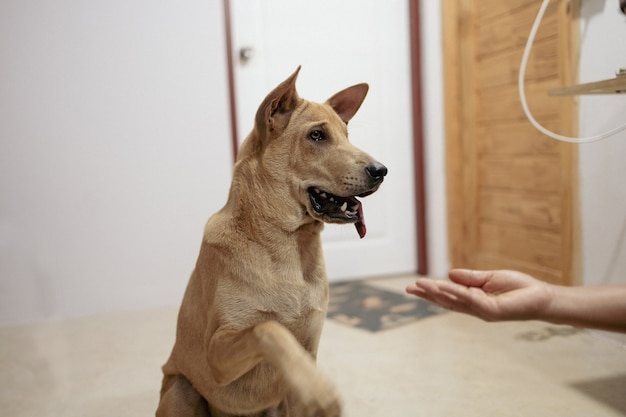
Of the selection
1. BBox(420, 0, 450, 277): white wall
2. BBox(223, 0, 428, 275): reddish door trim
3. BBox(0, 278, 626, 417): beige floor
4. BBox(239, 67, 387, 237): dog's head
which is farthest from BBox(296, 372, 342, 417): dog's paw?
BBox(420, 0, 450, 277): white wall

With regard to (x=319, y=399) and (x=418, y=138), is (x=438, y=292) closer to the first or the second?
(x=319, y=399)

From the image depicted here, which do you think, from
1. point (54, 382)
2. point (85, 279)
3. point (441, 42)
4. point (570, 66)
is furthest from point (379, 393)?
point (441, 42)

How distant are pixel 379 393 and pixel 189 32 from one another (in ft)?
5.81

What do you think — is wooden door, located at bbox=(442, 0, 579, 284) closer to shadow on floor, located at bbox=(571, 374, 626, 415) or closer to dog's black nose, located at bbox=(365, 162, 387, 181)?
shadow on floor, located at bbox=(571, 374, 626, 415)

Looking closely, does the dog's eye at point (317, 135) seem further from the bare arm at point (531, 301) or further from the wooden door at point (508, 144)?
the wooden door at point (508, 144)

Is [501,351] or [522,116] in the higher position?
[522,116]

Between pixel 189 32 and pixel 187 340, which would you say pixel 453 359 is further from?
pixel 189 32

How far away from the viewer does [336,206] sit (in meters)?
1.08

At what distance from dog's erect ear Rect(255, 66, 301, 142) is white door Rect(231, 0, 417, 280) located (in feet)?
0.88

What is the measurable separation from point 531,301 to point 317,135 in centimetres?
58

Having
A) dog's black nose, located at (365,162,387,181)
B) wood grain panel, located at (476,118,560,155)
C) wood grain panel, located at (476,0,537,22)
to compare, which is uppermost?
wood grain panel, located at (476,0,537,22)

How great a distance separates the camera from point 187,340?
3.98 ft

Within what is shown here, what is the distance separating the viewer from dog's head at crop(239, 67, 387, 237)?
106cm

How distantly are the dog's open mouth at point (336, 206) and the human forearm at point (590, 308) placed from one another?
478 millimetres
